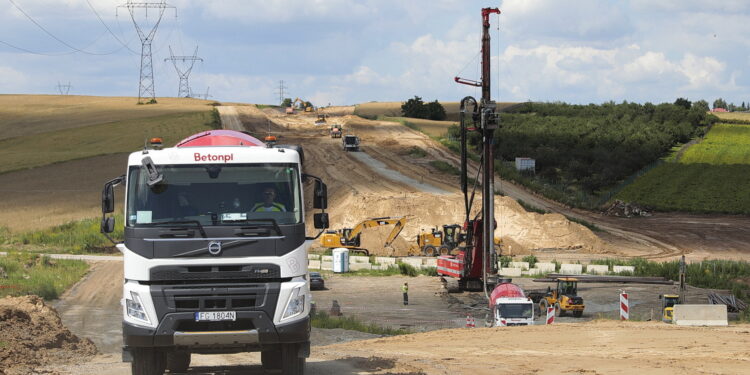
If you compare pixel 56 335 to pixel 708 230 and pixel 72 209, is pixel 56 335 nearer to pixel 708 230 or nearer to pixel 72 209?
pixel 72 209

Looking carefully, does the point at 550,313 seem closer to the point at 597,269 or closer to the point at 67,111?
the point at 597,269

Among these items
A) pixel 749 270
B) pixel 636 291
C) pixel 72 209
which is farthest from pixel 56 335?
pixel 72 209

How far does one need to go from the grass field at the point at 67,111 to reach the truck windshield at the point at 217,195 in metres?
104

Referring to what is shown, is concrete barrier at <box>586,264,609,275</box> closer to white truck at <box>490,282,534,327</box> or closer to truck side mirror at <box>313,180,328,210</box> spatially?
white truck at <box>490,282,534,327</box>

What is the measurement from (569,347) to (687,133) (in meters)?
99.9

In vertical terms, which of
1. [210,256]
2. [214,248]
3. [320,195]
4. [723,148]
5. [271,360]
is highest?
[723,148]

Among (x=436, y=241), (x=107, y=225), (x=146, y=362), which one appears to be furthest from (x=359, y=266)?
(x=107, y=225)

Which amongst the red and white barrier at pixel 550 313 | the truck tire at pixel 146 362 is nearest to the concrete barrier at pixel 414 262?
the red and white barrier at pixel 550 313

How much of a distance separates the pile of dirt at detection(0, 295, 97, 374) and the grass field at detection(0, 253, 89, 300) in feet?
38.8

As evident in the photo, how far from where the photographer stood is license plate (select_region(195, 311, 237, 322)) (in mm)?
12812

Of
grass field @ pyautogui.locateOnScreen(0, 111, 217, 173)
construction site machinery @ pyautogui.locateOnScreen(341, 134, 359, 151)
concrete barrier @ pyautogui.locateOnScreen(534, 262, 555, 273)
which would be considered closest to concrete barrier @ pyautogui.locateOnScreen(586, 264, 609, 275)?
concrete barrier @ pyautogui.locateOnScreen(534, 262, 555, 273)

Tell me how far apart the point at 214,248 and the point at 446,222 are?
48466 millimetres

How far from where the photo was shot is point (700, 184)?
83750mm

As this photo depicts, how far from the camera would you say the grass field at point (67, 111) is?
391 ft
